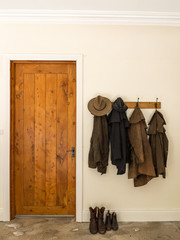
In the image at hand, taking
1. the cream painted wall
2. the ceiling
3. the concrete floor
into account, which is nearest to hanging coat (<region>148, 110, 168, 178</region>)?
the cream painted wall

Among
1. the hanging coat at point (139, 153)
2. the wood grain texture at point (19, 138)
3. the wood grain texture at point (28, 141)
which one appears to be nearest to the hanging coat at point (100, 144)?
the hanging coat at point (139, 153)

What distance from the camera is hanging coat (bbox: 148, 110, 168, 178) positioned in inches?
93.2

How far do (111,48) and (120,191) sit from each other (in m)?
1.85

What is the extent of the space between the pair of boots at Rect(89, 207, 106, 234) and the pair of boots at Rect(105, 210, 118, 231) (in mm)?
69

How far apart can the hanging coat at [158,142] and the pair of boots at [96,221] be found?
2.79ft

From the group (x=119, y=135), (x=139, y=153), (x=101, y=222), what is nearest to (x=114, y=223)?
(x=101, y=222)

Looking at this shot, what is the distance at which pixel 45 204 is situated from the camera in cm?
261

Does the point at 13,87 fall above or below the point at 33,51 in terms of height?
below

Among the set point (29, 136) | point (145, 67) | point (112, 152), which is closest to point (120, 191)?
point (112, 152)

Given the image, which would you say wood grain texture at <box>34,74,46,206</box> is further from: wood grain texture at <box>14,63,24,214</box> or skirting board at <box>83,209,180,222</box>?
skirting board at <box>83,209,180,222</box>

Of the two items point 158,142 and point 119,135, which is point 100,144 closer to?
point 119,135

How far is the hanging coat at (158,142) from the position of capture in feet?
7.77

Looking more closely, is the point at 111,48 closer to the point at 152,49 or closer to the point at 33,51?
the point at 152,49

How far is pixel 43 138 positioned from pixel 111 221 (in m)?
1.35
